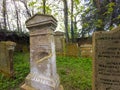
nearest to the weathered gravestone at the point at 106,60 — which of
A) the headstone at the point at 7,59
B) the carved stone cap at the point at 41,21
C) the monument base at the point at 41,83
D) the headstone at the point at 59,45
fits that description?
the monument base at the point at 41,83

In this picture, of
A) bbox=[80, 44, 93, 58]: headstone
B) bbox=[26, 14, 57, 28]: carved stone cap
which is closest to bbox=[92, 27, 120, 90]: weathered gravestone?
bbox=[26, 14, 57, 28]: carved stone cap

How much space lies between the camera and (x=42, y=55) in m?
5.21

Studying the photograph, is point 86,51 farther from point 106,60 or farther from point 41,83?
point 106,60

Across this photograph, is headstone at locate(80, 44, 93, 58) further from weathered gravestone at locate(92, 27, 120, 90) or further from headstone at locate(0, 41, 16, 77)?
weathered gravestone at locate(92, 27, 120, 90)

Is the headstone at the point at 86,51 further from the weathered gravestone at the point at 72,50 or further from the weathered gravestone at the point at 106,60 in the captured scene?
the weathered gravestone at the point at 106,60

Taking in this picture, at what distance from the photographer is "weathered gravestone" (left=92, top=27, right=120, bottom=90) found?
347 centimetres

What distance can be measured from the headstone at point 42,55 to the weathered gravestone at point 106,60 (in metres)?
1.58

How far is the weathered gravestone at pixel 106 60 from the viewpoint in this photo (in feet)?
11.4

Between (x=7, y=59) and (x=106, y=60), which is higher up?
(x=106, y=60)

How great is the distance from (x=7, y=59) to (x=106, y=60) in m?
4.66

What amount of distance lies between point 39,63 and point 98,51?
2146mm

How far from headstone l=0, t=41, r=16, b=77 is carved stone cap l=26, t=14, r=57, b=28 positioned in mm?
2258

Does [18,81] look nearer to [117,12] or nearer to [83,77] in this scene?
[83,77]

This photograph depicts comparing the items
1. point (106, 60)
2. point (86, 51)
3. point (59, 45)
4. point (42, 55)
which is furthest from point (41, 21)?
point (59, 45)
